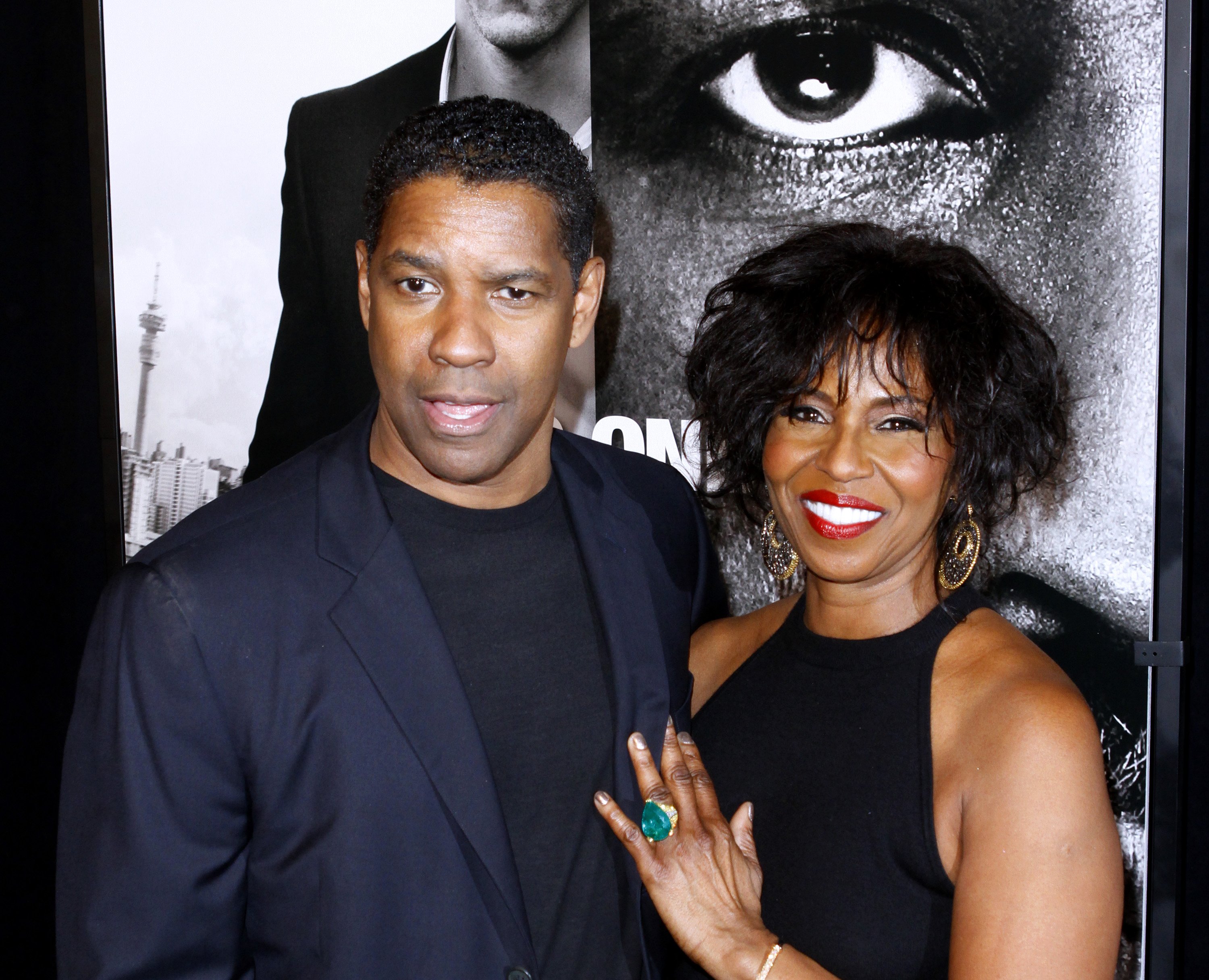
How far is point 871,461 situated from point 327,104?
77.1 inches

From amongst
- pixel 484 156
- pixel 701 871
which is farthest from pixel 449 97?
pixel 701 871

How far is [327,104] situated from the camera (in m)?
2.81

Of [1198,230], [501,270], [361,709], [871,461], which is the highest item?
[1198,230]

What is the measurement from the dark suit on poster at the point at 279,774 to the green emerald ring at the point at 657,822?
8.7 inches

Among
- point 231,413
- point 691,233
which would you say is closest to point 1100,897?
point 691,233

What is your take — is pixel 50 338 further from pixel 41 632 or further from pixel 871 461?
pixel 871 461

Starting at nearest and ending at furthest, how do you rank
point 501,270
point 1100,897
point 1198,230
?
point 1100,897 → point 501,270 → point 1198,230

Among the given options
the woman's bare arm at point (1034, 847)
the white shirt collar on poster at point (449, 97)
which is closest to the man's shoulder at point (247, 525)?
the woman's bare arm at point (1034, 847)

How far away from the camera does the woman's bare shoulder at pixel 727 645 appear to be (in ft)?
6.24

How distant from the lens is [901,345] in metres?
1.59

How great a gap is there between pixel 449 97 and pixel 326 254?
542 mm

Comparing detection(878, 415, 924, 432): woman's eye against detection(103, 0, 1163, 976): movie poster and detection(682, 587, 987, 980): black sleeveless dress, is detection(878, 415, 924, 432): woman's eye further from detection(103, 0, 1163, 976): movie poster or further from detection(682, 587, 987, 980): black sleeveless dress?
detection(103, 0, 1163, 976): movie poster

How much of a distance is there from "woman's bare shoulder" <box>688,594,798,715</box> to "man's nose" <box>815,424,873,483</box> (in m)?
0.37

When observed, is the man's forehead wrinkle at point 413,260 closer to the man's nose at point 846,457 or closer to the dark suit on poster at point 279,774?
the dark suit on poster at point 279,774
